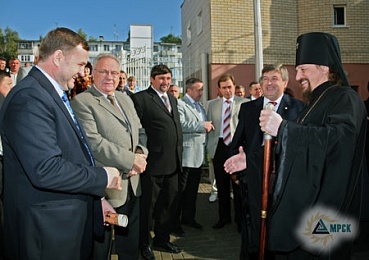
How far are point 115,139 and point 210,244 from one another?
2.36 m

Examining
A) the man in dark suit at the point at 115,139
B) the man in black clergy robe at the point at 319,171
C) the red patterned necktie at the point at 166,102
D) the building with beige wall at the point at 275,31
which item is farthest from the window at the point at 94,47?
the man in black clergy robe at the point at 319,171

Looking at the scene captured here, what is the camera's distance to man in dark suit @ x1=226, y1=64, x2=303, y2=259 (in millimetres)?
3359

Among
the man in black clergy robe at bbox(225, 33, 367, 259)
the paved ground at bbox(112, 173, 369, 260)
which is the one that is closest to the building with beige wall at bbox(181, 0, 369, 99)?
the paved ground at bbox(112, 173, 369, 260)

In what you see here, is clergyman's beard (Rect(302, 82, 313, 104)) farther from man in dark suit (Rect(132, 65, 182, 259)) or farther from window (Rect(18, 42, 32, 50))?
window (Rect(18, 42, 32, 50))

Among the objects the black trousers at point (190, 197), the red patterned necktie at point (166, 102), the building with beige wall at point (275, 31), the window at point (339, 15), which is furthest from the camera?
the window at point (339, 15)

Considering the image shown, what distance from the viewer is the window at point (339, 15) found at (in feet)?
44.6

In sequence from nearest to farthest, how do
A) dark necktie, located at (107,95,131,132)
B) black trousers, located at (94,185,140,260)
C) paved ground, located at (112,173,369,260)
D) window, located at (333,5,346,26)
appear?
1. dark necktie, located at (107,95,131,132)
2. black trousers, located at (94,185,140,260)
3. paved ground, located at (112,173,369,260)
4. window, located at (333,5,346,26)

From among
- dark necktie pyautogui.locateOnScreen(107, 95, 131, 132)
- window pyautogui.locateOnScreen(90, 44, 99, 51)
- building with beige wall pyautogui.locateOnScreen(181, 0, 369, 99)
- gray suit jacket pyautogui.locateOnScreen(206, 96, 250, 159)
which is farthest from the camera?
window pyautogui.locateOnScreen(90, 44, 99, 51)

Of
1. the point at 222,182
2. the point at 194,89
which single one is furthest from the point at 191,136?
the point at 222,182

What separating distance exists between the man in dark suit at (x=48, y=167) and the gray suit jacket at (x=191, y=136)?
127 inches

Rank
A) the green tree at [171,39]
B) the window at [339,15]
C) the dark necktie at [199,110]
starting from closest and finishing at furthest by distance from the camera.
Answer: the dark necktie at [199,110] < the window at [339,15] < the green tree at [171,39]

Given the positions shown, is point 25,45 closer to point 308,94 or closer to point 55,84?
point 55,84

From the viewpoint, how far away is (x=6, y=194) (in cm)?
220

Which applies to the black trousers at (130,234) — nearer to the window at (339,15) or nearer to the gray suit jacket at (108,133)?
the gray suit jacket at (108,133)
